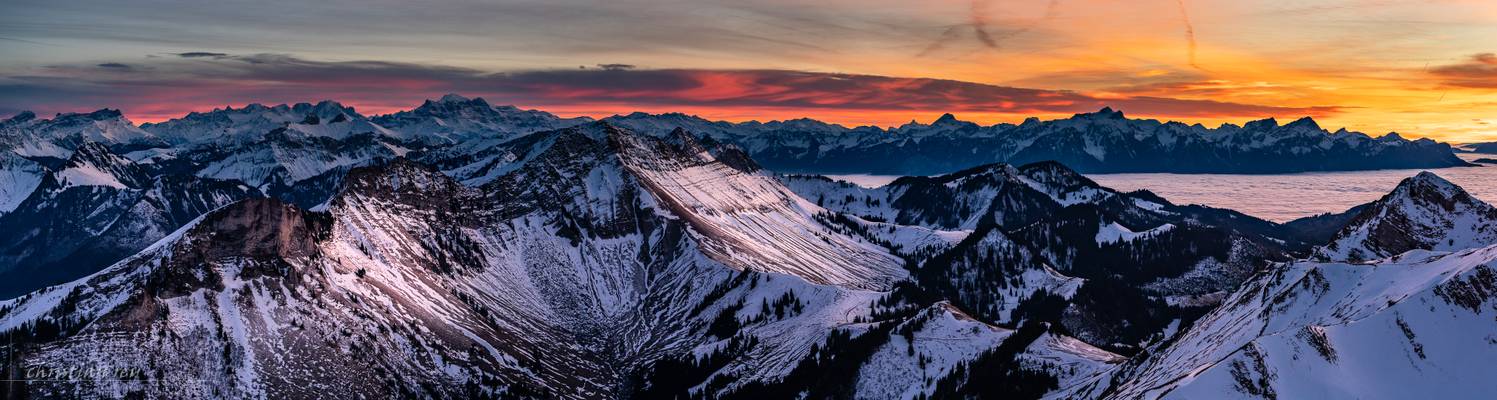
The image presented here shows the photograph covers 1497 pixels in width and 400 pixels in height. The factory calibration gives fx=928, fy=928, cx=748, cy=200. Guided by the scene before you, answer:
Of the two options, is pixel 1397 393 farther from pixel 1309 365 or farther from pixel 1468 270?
pixel 1468 270

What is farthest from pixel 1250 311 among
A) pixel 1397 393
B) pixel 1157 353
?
pixel 1397 393

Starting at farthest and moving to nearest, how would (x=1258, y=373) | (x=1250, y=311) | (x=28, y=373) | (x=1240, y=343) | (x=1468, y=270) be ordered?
(x=28, y=373)
(x=1250, y=311)
(x=1240, y=343)
(x=1468, y=270)
(x=1258, y=373)

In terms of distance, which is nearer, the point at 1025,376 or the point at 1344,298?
the point at 1344,298

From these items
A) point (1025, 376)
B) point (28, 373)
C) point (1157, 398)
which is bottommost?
point (28, 373)

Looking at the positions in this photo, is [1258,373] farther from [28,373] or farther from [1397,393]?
[28,373]

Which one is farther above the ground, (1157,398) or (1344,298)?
(1344,298)

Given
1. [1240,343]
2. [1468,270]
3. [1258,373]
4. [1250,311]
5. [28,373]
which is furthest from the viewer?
[28,373]
